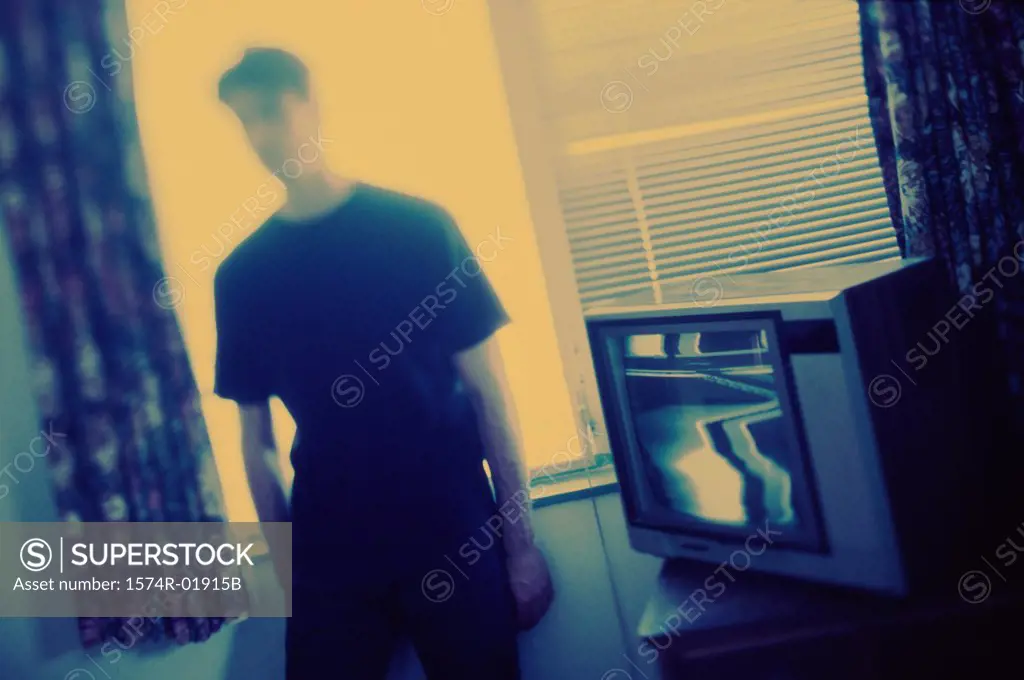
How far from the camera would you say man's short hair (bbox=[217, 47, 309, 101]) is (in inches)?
51.1

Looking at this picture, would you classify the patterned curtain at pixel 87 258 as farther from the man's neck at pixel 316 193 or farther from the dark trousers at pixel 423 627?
the dark trousers at pixel 423 627

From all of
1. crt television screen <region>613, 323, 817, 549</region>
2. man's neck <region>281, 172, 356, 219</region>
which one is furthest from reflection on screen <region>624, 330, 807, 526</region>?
man's neck <region>281, 172, 356, 219</region>

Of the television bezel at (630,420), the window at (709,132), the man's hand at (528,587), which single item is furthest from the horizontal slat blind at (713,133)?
the man's hand at (528,587)

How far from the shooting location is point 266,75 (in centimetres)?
130

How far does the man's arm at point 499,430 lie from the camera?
4.43ft

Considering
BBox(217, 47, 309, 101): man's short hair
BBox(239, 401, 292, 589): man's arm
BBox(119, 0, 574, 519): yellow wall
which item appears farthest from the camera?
BBox(119, 0, 574, 519): yellow wall

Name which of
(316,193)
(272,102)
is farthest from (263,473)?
(272,102)

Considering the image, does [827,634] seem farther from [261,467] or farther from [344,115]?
[344,115]

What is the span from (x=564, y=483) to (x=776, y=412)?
2.25ft

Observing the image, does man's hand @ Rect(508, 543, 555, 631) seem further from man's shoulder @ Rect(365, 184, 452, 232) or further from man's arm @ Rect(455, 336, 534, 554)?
man's shoulder @ Rect(365, 184, 452, 232)

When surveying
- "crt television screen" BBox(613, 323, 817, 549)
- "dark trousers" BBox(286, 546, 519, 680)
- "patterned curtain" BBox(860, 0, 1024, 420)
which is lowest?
"dark trousers" BBox(286, 546, 519, 680)

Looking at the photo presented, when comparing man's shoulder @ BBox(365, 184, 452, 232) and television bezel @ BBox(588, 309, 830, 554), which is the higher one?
man's shoulder @ BBox(365, 184, 452, 232)

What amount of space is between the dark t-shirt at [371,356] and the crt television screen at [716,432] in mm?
310

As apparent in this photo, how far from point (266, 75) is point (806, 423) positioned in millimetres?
1072
